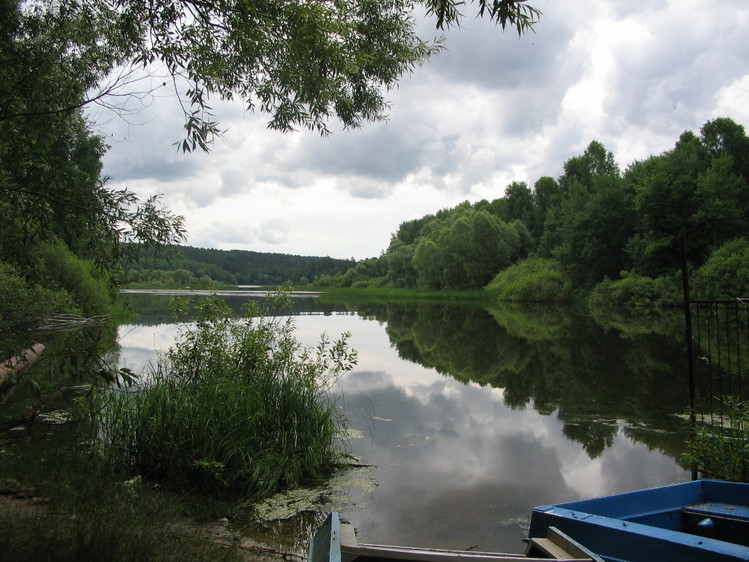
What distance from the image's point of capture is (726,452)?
19.0ft

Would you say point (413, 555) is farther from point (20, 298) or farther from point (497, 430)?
point (20, 298)

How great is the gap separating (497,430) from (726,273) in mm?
28003

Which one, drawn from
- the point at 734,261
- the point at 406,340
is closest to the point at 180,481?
the point at 406,340

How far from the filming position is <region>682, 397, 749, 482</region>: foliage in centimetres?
545

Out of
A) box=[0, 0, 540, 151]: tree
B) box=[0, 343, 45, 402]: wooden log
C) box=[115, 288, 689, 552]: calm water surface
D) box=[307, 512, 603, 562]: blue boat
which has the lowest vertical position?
box=[115, 288, 689, 552]: calm water surface

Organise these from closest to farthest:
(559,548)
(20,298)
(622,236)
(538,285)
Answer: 1. (559,548)
2. (20,298)
3. (622,236)
4. (538,285)

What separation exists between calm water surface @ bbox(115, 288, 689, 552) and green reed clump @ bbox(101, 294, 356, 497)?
89 cm

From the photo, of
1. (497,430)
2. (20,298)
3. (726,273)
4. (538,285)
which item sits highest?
(726,273)

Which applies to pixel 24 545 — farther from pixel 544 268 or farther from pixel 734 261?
pixel 544 268

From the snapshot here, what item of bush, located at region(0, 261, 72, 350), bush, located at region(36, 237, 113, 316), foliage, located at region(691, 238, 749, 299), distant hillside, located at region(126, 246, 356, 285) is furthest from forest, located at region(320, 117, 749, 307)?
distant hillside, located at region(126, 246, 356, 285)

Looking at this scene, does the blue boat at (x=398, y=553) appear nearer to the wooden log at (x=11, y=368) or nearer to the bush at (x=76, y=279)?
the wooden log at (x=11, y=368)

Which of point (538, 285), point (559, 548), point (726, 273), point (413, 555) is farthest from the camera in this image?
point (538, 285)

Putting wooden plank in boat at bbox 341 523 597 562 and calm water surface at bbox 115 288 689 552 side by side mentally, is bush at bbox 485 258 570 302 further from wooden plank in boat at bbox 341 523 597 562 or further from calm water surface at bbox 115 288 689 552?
wooden plank in boat at bbox 341 523 597 562

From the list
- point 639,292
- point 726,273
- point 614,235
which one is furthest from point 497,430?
point 614,235
